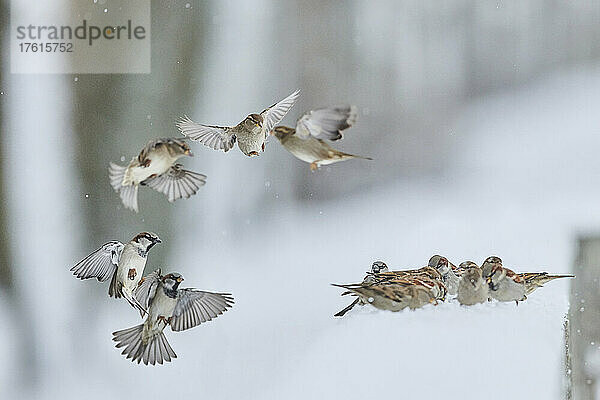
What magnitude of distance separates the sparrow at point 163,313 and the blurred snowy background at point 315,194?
0.8 inches

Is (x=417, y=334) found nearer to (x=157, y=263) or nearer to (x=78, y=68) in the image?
(x=157, y=263)

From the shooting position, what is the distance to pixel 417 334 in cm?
103

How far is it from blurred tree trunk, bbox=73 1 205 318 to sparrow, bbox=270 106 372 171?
190 mm

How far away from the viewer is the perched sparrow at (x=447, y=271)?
3.41 ft

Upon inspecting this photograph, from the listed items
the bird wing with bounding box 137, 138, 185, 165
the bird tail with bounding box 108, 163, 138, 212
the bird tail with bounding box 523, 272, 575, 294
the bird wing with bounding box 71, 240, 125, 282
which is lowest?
the bird tail with bounding box 523, 272, 575, 294

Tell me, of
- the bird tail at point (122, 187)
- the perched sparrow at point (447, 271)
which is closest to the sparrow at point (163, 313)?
the bird tail at point (122, 187)

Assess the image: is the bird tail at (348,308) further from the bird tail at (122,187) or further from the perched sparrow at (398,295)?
the bird tail at (122,187)

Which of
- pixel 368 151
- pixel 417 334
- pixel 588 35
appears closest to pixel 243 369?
pixel 417 334

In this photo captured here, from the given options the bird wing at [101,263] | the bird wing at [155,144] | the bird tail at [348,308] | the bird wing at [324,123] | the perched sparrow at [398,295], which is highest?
the bird wing at [324,123]

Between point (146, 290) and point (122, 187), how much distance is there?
18 cm

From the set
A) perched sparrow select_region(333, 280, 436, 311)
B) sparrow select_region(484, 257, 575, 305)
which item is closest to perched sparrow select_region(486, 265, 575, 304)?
sparrow select_region(484, 257, 575, 305)

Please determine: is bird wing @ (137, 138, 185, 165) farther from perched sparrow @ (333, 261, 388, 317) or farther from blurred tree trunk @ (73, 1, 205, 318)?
perched sparrow @ (333, 261, 388, 317)

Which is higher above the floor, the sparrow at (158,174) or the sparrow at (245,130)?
the sparrow at (245,130)

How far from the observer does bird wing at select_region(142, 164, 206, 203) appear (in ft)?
3.50
